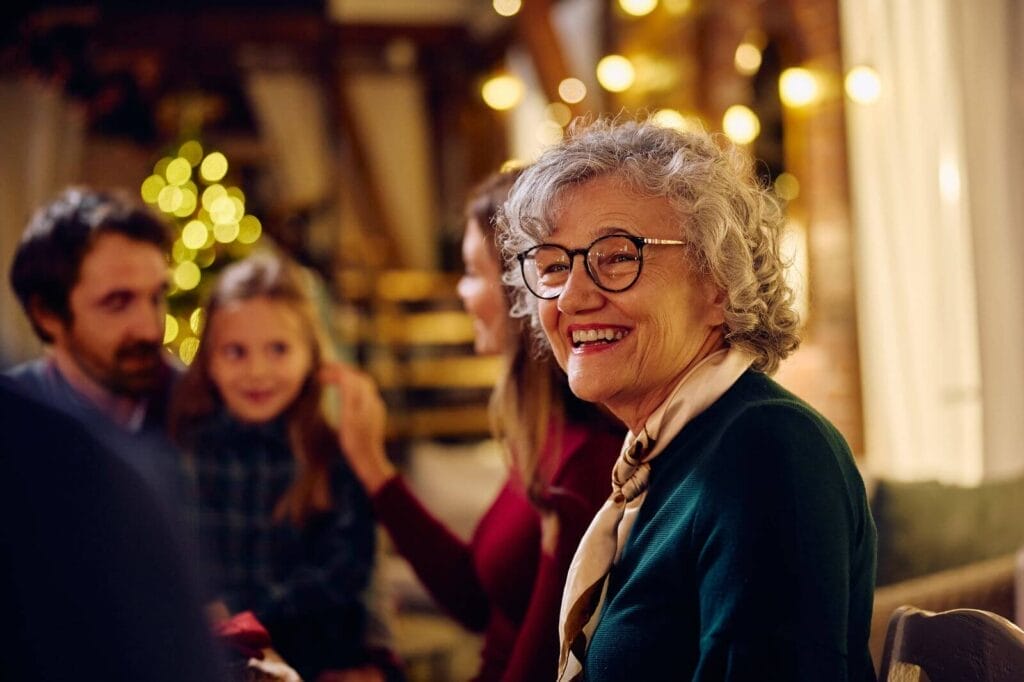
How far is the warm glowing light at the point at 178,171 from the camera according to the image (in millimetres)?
6402

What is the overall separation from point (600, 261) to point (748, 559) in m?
0.41

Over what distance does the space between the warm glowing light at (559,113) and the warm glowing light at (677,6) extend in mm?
831

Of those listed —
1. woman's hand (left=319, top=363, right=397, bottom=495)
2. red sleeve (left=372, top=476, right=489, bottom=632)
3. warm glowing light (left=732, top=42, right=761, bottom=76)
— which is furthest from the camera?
warm glowing light (left=732, top=42, right=761, bottom=76)

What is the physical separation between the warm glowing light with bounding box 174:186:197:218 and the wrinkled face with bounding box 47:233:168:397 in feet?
15.0

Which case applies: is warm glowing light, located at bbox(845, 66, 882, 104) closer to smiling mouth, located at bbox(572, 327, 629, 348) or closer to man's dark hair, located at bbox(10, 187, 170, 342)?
man's dark hair, located at bbox(10, 187, 170, 342)

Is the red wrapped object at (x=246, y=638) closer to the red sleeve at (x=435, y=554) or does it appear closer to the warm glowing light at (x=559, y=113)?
the red sleeve at (x=435, y=554)

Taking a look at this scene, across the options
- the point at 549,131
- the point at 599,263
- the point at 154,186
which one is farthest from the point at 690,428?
the point at 549,131

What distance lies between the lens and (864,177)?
3.62 meters

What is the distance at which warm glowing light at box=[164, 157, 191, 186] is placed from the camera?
21.0 feet

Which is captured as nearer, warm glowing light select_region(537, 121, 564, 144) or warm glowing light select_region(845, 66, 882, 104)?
warm glowing light select_region(845, 66, 882, 104)

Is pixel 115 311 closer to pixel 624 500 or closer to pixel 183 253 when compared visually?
pixel 624 500

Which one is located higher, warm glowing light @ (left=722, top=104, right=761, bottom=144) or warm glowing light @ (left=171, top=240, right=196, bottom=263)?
warm glowing light @ (left=722, top=104, right=761, bottom=144)

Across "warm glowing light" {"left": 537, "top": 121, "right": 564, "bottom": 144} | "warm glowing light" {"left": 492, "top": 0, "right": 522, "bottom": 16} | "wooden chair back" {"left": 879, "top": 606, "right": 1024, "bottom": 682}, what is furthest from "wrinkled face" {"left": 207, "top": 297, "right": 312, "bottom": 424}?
"warm glowing light" {"left": 537, "top": 121, "right": 564, "bottom": 144}

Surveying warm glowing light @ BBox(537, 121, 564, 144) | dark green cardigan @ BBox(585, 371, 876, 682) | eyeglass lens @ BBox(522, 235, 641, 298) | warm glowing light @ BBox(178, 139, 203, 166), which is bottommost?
dark green cardigan @ BBox(585, 371, 876, 682)
